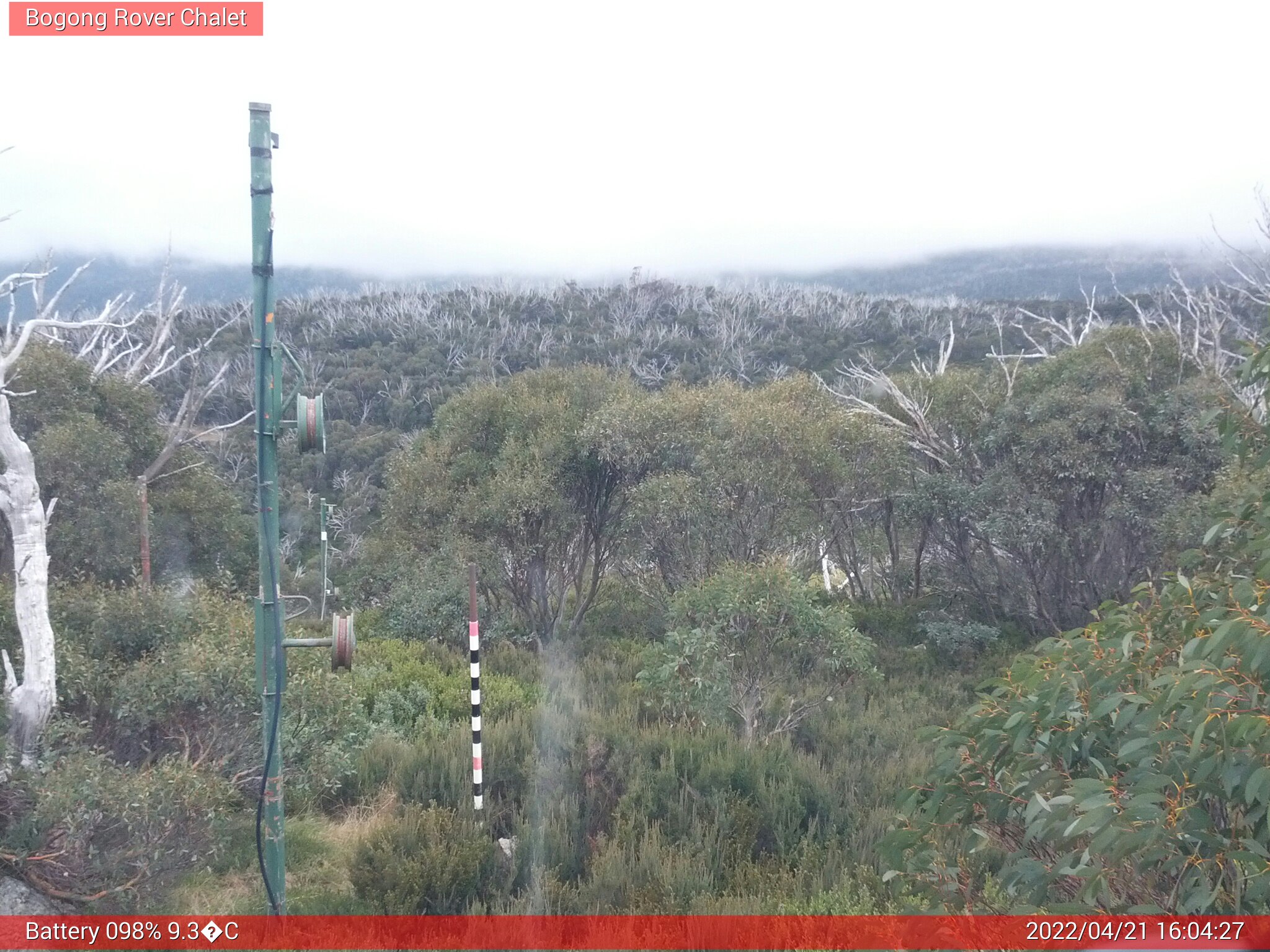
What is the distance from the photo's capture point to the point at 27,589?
18.5ft

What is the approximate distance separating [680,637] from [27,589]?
5190 mm

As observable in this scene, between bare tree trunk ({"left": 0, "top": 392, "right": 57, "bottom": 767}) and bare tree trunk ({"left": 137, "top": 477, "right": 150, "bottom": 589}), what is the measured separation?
1.61 m

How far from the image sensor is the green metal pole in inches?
163

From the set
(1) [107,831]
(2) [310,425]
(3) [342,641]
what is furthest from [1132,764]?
(1) [107,831]

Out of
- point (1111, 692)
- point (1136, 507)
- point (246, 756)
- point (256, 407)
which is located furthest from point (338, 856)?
point (1136, 507)

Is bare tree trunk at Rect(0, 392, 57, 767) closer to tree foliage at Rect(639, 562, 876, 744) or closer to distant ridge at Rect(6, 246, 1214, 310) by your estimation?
distant ridge at Rect(6, 246, 1214, 310)

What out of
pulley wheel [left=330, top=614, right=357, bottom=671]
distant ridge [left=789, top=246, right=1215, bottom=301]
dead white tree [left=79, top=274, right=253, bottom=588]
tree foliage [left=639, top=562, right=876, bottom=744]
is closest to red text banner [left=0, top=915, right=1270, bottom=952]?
pulley wheel [left=330, top=614, right=357, bottom=671]

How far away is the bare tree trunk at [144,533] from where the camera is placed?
25.6 feet

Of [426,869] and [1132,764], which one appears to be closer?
[1132,764]

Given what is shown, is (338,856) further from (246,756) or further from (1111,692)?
(1111,692)

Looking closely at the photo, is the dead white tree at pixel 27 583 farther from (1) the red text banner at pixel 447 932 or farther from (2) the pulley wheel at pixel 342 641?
(2) the pulley wheel at pixel 342 641

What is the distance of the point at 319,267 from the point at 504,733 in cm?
1048

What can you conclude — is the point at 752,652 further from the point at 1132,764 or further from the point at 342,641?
the point at 1132,764

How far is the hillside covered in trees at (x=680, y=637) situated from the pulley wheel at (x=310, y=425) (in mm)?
2263
